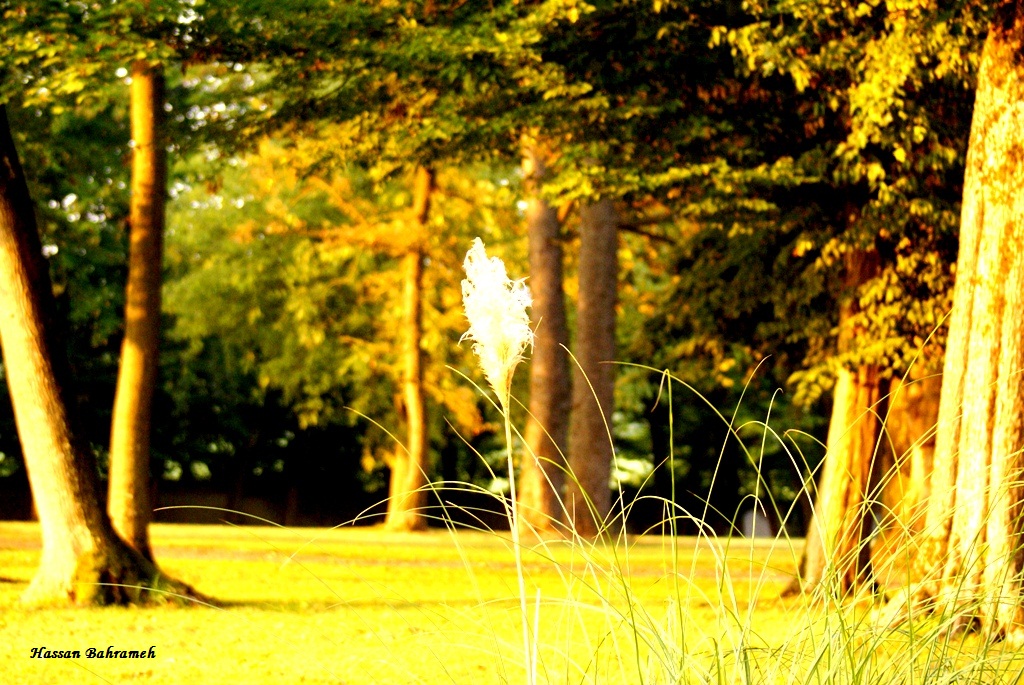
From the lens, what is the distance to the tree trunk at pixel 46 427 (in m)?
9.92

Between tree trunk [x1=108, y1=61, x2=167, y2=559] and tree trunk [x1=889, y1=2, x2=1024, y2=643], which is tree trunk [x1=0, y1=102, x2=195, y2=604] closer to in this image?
tree trunk [x1=108, y1=61, x2=167, y2=559]

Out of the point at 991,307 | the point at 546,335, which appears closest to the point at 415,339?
the point at 546,335

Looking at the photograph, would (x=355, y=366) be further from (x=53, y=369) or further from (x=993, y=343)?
(x=993, y=343)

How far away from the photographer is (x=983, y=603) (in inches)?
133

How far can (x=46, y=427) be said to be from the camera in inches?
396

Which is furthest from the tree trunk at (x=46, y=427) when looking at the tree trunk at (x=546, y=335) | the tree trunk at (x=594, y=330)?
the tree trunk at (x=546, y=335)

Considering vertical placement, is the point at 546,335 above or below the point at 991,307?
below

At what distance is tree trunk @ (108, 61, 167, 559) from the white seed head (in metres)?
9.24

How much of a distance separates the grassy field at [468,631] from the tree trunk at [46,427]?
14.5 inches

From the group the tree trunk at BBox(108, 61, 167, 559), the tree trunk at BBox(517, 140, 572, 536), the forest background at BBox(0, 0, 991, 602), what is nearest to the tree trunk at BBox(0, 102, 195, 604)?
the forest background at BBox(0, 0, 991, 602)

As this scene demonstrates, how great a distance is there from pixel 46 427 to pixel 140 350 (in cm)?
221

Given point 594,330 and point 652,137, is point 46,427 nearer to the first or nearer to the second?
Answer: point 652,137

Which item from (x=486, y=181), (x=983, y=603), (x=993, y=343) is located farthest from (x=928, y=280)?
(x=486, y=181)

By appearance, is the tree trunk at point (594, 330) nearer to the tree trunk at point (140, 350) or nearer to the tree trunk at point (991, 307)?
the tree trunk at point (140, 350)
